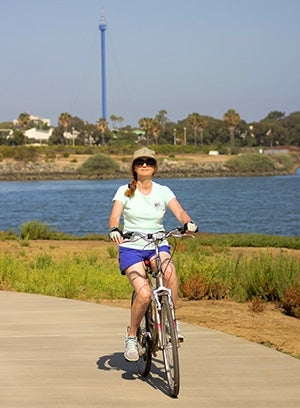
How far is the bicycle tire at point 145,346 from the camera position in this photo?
7832 millimetres

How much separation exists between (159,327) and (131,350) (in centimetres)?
57

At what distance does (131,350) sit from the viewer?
25.9 feet

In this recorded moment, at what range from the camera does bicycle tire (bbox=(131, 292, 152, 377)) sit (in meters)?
7.83

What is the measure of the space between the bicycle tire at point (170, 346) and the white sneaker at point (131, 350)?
0.55 meters

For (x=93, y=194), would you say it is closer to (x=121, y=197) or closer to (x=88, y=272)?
(x=88, y=272)

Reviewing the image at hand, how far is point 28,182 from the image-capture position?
146 metres

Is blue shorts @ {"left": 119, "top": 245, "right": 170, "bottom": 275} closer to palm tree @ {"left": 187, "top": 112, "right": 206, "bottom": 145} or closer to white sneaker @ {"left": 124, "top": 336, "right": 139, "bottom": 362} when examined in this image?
white sneaker @ {"left": 124, "top": 336, "right": 139, "bottom": 362}

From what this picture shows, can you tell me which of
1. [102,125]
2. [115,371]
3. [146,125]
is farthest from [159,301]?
[102,125]

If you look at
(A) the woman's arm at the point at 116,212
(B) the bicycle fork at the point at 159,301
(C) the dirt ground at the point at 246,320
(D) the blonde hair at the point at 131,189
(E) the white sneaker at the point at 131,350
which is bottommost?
(C) the dirt ground at the point at 246,320

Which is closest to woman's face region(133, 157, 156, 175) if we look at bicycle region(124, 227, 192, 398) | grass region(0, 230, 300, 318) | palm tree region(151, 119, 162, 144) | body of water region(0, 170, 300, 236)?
bicycle region(124, 227, 192, 398)

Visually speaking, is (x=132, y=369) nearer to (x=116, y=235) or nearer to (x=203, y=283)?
(x=116, y=235)

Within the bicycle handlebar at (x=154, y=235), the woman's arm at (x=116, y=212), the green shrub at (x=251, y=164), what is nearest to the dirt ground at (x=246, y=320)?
the bicycle handlebar at (x=154, y=235)

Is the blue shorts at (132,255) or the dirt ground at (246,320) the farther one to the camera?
the dirt ground at (246,320)

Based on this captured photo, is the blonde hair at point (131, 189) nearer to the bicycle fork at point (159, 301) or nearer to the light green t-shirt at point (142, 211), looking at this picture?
the light green t-shirt at point (142, 211)
